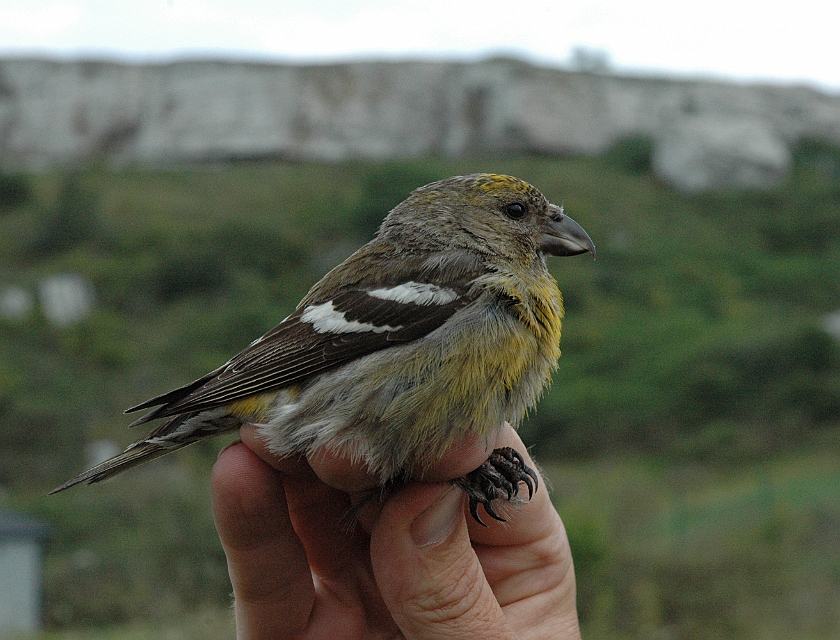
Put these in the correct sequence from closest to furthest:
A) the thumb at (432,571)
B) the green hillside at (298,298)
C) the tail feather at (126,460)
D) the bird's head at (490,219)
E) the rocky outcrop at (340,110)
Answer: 1. the thumb at (432,571)
2. the tail feather at (126,460)
3. the bird's head at (490,219)
4. the green hillside at (298,298)
5. the rocky outcrop at (340,110)

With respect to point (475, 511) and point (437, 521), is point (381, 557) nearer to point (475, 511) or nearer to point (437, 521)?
point (437, 521)

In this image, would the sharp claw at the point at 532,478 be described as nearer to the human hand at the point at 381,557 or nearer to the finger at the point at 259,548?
the human hand at the point at 381,557

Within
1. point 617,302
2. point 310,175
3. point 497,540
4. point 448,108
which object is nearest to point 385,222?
point 497,540

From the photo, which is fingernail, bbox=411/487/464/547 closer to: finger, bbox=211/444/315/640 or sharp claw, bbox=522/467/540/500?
sharp claw, bbox=522/467/540/500

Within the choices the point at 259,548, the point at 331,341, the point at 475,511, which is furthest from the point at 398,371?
the point at 259,548

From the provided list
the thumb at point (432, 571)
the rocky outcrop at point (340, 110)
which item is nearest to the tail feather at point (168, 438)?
the thumb at point (432, 571)

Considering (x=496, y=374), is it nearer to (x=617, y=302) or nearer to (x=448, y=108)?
(x=617, y=302)

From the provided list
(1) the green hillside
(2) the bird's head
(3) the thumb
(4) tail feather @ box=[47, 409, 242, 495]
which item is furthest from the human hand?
(1) the green hillside

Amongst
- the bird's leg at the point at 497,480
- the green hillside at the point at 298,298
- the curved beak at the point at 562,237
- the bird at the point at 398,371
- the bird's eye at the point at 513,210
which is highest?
the bird's eye at the point at 513,210
